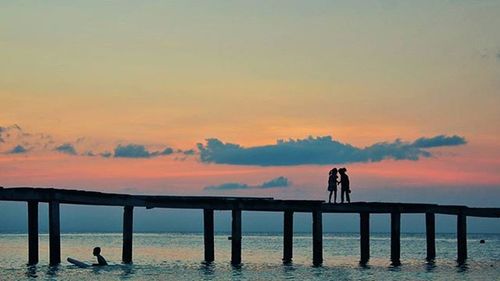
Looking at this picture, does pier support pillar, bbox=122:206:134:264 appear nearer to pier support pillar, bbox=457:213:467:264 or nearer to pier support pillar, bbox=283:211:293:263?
pier support pillar, bbox=283:211:293:263

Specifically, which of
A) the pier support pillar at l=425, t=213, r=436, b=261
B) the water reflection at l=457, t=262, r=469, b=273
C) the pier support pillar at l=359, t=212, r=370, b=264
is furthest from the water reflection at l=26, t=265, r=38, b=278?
the water reflection at l=457, t=262, r=469, b=273

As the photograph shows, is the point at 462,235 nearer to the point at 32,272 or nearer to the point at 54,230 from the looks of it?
the point at 54,230

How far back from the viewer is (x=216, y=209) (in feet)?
131

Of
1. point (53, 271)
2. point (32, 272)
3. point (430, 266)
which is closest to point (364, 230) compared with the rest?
point (430, 266)

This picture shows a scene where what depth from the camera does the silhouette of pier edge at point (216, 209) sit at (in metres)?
35.4

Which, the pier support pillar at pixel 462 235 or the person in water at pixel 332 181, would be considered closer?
the person in water at pixel 332 181

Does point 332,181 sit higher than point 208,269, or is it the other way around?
point 332,181

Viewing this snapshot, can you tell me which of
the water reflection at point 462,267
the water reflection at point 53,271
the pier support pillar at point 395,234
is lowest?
the water reflection at point 462,267

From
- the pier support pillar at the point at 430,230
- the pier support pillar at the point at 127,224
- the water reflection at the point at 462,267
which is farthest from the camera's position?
the pier support pillar at the point at 430,230

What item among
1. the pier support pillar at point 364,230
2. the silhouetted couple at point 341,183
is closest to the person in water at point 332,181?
the silhouetted couple at point 341,183

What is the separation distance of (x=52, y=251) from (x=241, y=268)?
10005 millimetres

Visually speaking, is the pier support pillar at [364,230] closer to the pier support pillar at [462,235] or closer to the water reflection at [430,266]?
the water reflection at [430,266]

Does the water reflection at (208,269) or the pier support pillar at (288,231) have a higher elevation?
the pier support pillar at (288,231)

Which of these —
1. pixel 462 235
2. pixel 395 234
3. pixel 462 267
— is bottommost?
pixel 462 267
